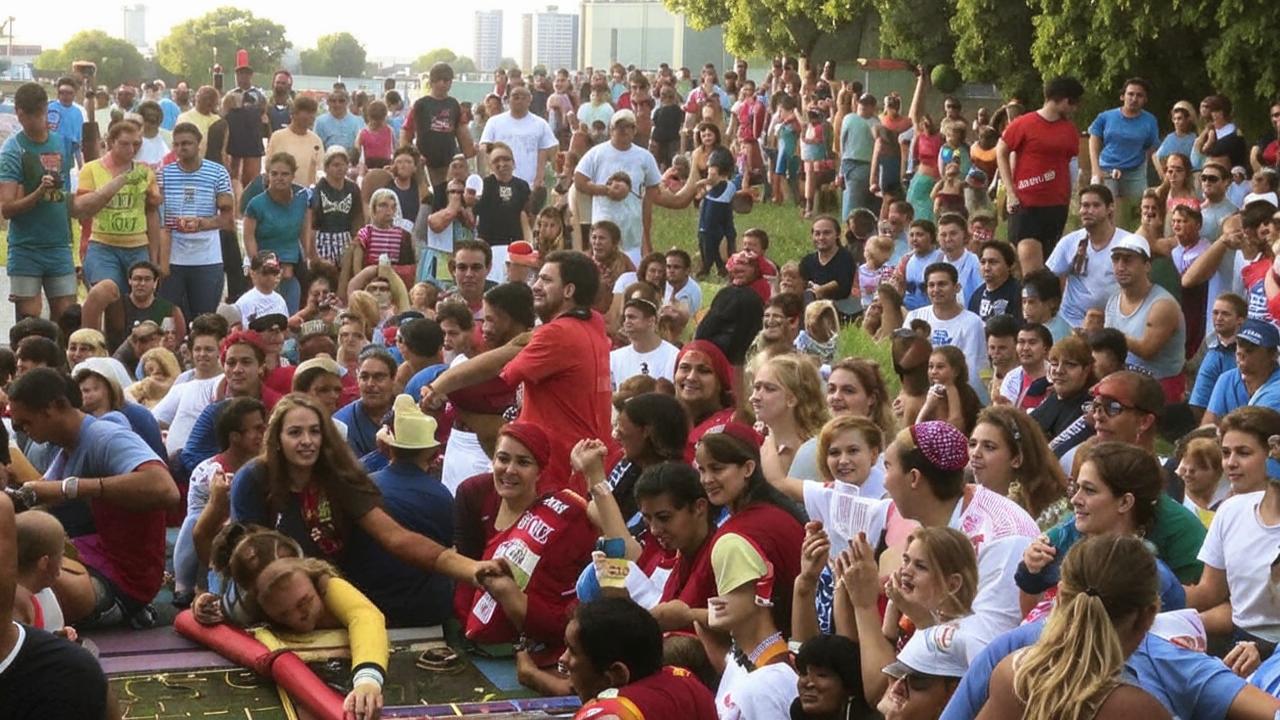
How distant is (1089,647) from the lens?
14.7 feet

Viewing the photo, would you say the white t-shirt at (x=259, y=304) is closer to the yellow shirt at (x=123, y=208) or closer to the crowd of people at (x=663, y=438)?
the crowd of people at (x=663, y=438)

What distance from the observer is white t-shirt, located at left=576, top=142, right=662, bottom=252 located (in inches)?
633

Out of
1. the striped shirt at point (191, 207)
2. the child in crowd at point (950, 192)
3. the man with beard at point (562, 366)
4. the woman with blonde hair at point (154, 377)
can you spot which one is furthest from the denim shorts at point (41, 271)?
the child in crowd at point (950, 192)

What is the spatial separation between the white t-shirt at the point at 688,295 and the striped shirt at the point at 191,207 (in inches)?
146

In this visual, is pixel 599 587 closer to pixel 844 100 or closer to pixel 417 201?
pixel 417 201

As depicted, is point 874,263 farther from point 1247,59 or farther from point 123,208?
point 1247,59

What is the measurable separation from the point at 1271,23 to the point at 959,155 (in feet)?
10.4

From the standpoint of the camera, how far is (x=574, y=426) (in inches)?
348

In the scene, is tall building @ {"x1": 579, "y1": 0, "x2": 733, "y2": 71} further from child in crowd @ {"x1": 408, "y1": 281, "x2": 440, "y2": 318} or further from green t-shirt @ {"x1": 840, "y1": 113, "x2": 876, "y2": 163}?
child in crowd @ {"x1": 408, "y1": 281, "x2": 440, "y2": 318}

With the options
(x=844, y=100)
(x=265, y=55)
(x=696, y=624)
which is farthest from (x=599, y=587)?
Result: (x=265, y=55)

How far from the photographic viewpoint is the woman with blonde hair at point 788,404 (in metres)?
8.37

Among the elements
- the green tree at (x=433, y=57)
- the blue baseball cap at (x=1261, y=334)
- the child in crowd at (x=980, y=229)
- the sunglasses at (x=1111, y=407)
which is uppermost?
the blue baseball cap at (x=1261, y=334)

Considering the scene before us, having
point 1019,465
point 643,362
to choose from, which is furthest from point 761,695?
point 643,362

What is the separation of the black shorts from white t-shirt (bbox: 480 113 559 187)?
5025mm
